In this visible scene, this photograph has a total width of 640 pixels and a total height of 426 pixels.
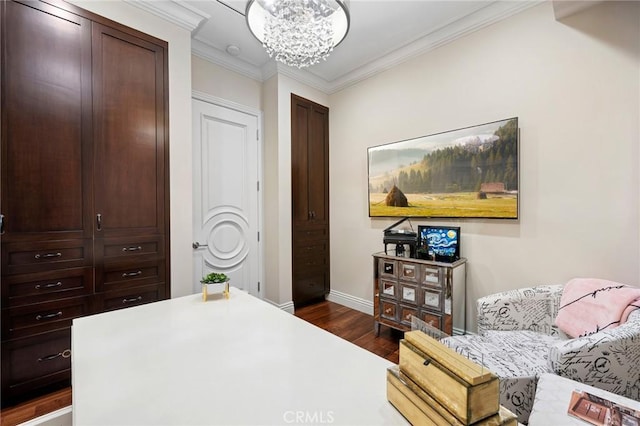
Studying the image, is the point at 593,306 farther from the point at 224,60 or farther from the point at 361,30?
the point at 224,60

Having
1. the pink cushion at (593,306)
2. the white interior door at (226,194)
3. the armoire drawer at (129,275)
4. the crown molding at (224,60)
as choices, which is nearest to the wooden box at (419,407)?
the pink cushion at (593,306)

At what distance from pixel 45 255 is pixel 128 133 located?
1.03 meters

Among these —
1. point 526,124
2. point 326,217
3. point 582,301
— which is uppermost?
point 526,124

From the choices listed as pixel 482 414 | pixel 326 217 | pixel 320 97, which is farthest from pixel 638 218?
pixel 320 97

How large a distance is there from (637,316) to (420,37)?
2777mm

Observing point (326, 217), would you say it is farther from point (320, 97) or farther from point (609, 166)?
point (609, 166)

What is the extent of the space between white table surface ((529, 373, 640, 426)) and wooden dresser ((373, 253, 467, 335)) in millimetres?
1133

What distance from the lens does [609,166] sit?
73.1 inches

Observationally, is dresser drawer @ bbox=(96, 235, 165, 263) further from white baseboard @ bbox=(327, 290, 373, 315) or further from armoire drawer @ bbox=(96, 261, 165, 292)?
white baseboard @ bbox=(327, 290, 373, 315)

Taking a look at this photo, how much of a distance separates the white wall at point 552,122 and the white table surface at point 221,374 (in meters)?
2.00

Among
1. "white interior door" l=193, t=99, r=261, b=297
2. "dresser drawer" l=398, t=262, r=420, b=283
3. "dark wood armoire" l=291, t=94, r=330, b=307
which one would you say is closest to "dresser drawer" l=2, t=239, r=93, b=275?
"white interior door" l=193, t=99, r=261, b=297

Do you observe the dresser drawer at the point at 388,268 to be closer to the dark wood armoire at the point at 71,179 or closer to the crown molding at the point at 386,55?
the dark wood armoire at the point at 71,179

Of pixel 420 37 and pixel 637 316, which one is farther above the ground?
pixel 420 37

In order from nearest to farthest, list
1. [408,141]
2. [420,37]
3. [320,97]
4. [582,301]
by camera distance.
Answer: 1. [582,301]
2. [420,37]
3. [408,141]
4. [320,97]
